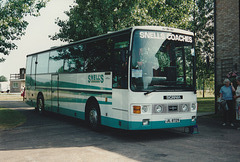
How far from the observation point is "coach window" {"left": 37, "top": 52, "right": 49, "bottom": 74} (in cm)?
1511

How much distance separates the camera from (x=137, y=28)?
27.1 ft

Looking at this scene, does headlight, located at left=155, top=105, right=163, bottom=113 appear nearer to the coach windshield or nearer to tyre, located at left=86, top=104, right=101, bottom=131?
the coach windshield

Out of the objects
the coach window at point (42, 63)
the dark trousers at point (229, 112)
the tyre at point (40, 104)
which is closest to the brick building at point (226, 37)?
the dark trousers at point (229, 112)

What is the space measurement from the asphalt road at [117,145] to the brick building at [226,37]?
21.9ft

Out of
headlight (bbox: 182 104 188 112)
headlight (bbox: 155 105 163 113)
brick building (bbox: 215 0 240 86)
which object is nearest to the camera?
headlight (bbox: 155 105 163 113)

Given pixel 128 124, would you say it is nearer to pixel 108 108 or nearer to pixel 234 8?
pixel 108 108

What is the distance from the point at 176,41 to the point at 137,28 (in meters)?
1.49

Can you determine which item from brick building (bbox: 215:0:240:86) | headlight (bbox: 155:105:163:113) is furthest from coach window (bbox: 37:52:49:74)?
brick building (bbox: 215:0:240:86)

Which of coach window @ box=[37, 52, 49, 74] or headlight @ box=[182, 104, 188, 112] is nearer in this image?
headlight @ box=[182, 104, 188, 112]

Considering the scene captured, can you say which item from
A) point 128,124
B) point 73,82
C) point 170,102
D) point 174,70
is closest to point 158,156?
point 128,124

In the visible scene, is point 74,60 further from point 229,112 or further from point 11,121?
point 229,112

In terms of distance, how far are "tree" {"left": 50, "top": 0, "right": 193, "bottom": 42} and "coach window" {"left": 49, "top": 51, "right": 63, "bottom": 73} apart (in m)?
8.28

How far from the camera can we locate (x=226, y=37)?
16.9 metres

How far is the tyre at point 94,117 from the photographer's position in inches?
393
